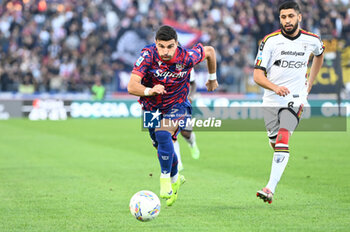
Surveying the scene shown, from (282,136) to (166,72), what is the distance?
166 cm

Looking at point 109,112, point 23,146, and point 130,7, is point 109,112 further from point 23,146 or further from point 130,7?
point 23,146

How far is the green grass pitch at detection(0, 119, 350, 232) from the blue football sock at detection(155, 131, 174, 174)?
1.68ft

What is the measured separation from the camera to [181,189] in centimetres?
935

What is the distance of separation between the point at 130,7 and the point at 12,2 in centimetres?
581

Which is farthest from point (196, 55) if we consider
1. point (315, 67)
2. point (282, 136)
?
point (315, 67)

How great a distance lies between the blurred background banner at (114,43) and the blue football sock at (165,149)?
859 inches

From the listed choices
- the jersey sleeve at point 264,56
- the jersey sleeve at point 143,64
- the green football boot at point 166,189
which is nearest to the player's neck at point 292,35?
the jersey sleeve at point 264,56

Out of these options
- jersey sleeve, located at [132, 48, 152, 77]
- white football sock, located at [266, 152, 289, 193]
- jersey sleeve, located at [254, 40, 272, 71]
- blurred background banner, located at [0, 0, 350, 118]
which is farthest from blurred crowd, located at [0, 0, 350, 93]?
white football sock, located at [266, 152, 289, 193]

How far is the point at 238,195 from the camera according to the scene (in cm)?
870

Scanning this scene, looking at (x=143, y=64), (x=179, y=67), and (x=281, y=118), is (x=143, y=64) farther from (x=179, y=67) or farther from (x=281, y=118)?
(x=281, y=118)

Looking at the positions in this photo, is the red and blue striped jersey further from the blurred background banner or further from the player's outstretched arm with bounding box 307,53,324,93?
the blurred background banner

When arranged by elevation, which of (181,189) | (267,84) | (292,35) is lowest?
(181,189)

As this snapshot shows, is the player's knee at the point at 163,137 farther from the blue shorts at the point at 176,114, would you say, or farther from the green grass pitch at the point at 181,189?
the green grass pitch at the point at 181,189

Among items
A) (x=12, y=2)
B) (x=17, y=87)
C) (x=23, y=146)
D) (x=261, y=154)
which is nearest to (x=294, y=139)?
(x=261, y=154)
